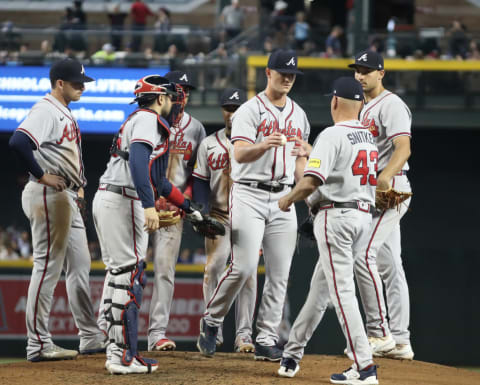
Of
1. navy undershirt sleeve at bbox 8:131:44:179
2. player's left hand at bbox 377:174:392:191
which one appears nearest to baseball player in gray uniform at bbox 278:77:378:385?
player's left hand at bbox 377:174:392:191

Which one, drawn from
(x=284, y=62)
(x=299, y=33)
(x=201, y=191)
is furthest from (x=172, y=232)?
(x=299, y=33)

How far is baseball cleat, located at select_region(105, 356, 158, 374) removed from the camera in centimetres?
459

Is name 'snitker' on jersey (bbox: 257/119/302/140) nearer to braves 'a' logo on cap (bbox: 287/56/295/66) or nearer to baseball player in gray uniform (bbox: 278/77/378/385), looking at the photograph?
braves 'a' logo on cap (bbox: 287/56/295/66)

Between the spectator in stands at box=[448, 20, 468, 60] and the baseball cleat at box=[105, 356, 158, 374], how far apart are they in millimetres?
10373

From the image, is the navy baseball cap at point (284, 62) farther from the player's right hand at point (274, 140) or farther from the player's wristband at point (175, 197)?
the player's wristband at point (175, 197)

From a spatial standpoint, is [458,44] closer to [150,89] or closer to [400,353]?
[400,353]

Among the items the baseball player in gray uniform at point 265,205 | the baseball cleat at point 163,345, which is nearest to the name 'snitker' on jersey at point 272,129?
the baseball player in gray uniform at point 265,205

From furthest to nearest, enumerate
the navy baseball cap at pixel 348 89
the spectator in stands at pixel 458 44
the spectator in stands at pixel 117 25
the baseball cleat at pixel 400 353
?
the spectator in stands at pixel 117 25, the spectator in stands at pixel 458 44, the baseball cleat at pixel 400 353, the navy baseball cap at pixel 348 89

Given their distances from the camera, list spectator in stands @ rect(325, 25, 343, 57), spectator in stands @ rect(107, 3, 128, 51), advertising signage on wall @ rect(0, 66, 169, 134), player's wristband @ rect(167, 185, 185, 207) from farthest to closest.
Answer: spectator in stands @ rect(107, 3, 128, 51) < spectator in stands @ rect(325, 25, 343, 57) < advertising signage on wall @ rect(0, 66, 169, 134) < player's wristband @ rect(167, 185, 185, 207)

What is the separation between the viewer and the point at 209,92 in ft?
43.8

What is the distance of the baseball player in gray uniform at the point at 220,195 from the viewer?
19.2 ft

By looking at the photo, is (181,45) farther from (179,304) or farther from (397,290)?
(397,290)

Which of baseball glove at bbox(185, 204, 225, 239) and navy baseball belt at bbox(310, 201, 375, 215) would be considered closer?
navy baseball belt at bbox(310, 201, 375, 215)

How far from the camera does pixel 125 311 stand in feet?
15.0
